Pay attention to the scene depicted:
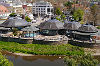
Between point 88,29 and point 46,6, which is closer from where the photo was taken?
point 88,29

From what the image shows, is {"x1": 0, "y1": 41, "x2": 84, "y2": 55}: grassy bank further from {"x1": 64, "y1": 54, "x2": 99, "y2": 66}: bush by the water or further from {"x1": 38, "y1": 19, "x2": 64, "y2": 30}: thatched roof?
{"x1": 64, "y1": 54, "x2": 99, "y2": 66}: bush by the water

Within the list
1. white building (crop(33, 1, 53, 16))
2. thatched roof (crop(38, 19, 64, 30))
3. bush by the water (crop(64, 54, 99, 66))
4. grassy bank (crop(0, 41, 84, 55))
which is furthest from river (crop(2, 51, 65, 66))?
white building (crop(33, 1, 53, 16))

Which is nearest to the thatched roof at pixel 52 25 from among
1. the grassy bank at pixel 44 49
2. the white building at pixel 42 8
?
the grassy bank at pixel 44 49

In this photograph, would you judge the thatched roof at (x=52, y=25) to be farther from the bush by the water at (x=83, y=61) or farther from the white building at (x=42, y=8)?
the white building at (x=42, y=8)

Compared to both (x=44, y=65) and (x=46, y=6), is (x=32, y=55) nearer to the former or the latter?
(x=44, y=65)

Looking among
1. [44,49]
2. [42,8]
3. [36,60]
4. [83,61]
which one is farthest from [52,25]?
[42,8]

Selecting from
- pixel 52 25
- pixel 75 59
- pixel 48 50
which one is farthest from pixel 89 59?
pixel 52 25
